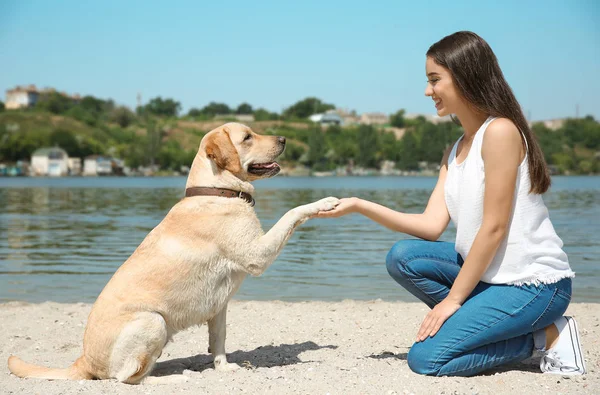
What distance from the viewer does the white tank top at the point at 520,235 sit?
412cm

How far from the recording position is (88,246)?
49.4 ft

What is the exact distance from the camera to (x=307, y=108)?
18662 cm

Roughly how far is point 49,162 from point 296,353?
11580 centimetres

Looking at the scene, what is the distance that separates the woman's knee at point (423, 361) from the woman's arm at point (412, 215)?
90cm

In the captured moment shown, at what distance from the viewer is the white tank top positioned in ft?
13.5

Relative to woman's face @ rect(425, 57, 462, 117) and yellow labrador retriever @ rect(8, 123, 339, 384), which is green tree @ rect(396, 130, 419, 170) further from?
yellow labrador retriever @ rect(8, 123, 339, 384)

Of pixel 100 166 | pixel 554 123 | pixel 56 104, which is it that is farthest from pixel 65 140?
pixel 554 123

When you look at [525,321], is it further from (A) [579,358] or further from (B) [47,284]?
(B) [47,284]

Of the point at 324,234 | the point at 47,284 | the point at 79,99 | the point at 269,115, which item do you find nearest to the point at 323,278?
the point at 47,284

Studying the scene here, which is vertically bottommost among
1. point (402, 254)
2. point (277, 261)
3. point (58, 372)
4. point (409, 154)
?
point (277, 261)

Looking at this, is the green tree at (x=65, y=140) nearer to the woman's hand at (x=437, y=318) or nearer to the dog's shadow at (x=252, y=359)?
the dog's shadow at (x=252, y=359)

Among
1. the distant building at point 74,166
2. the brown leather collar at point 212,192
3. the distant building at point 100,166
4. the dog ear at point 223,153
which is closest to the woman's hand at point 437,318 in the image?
the brown leather collar at point 212,192

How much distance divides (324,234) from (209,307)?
13742 mm

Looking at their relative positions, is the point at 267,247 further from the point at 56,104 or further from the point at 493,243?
the point at 56,104
